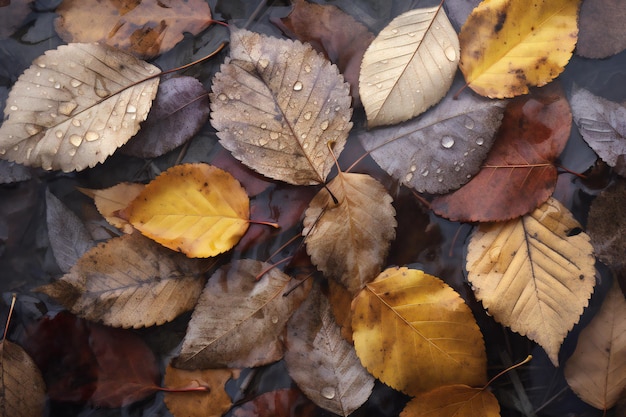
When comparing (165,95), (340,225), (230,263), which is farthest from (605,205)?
(165,95)

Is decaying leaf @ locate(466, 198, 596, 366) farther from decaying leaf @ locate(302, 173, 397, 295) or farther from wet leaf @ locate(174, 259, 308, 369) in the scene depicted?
wet leaf @ locate(174, 259, 308, 369)

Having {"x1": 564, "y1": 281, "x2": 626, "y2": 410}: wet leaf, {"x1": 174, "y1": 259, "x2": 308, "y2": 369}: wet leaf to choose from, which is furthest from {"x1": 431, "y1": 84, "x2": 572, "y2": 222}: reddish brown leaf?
{"x1": 174, "y1": 259, "x2": 308, "y2": 369}: wet leaf

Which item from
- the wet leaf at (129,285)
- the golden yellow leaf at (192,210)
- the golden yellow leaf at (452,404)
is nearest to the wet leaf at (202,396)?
the wet leaf at (129,285)

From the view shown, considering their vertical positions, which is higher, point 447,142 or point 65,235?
point 447,142

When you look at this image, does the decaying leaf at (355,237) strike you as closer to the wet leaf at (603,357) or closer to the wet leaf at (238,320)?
the wet leaf at (238,320)

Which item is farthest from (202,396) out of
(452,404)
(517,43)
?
(517,43)

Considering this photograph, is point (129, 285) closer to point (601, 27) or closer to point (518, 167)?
point (518, 167)
